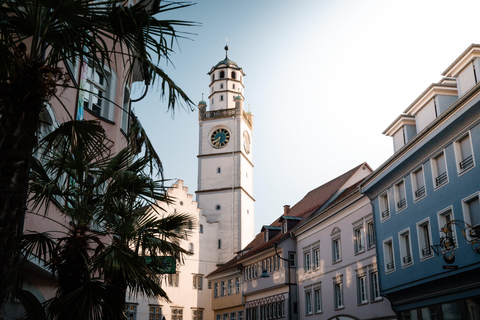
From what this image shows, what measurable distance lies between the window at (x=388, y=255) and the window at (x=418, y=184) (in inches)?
124

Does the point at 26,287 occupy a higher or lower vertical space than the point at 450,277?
lower

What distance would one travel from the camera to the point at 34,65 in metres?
Result: 6.77

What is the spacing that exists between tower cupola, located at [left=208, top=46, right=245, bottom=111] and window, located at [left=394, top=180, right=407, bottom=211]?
47.6m

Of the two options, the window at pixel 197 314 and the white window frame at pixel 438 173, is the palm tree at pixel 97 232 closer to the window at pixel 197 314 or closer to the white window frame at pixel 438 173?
the white window frame at pixel 438 173

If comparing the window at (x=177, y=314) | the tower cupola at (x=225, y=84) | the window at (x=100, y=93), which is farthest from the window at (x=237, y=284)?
the window at (x=100, y=93)

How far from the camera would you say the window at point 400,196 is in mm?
26150

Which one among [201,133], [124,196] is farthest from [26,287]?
[201,133]

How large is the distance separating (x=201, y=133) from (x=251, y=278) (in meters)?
28.9

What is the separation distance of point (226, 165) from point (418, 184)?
44.3 metres

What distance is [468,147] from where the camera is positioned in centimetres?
2131

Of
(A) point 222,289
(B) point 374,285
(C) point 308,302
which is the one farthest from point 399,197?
(A) point 222,289

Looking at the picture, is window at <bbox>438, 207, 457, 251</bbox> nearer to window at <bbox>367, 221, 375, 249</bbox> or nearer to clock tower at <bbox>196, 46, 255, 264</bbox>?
window at <bbox>367, 221, 375, 249</bbox>

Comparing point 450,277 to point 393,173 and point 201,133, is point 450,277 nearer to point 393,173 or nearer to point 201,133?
point 393,173

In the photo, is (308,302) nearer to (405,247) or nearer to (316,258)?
(316,258)
